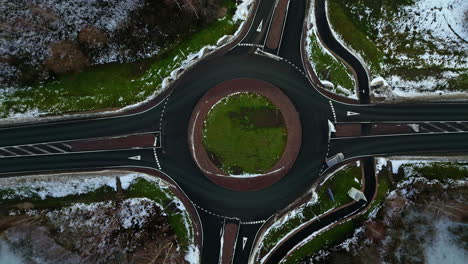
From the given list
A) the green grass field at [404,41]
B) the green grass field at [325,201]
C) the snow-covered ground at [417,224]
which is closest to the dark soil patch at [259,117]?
the green grass field at [325,201]

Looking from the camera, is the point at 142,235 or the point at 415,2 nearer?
the point at 142,235

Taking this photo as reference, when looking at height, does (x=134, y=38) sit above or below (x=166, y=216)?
above

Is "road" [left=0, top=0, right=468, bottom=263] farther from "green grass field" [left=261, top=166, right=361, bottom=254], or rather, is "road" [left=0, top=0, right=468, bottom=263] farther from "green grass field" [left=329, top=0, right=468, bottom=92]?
"green grass field" [left=329, top=0, right=468, bottom=92]

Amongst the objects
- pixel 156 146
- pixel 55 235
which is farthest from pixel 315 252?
pixel 55 235

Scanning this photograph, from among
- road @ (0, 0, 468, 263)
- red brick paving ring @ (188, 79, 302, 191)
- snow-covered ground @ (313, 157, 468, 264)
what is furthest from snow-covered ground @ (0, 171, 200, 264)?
snow-covered ground @ (313, 157, 468, 264)

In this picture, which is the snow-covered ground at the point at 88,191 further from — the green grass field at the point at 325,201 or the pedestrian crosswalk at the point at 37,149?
the green grass field at the point at 325,201

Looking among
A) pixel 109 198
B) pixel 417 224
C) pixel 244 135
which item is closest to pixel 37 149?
pixel 109 198

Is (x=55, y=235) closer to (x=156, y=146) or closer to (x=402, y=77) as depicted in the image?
(x=156, y=146)
